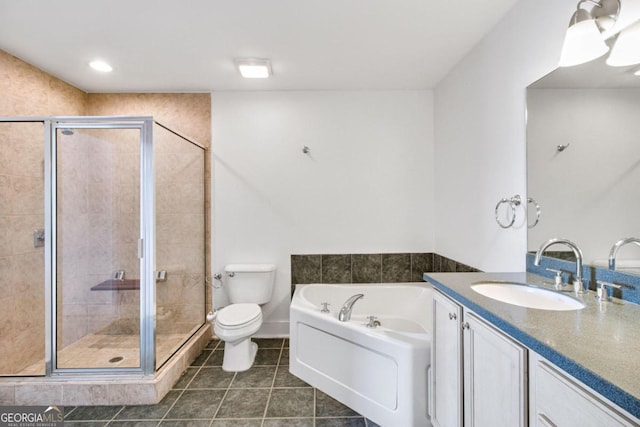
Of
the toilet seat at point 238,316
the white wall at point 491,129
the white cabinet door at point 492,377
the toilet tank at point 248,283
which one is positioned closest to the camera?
the white cabinet door at point 492,377

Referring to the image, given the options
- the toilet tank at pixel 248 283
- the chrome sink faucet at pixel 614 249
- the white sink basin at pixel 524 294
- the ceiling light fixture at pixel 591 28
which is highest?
the ceiling light fixture at pixel 591 28

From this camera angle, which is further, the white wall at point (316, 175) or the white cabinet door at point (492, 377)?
the white wall at point (316, 175)

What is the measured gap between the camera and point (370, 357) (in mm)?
1824

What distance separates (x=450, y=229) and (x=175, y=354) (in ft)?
8.35

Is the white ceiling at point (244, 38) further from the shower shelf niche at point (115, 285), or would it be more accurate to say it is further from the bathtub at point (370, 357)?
the bathtub at point (370, 357)

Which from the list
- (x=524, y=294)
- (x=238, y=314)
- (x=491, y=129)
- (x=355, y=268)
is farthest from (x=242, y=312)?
(x=491, y=129)

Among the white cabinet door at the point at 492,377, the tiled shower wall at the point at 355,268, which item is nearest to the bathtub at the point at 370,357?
the tiled shower wall at the point at 355,268

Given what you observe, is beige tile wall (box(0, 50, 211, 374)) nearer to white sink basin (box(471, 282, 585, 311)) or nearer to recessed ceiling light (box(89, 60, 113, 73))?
recessed ceiling light (box(89, 60, 113, 73))

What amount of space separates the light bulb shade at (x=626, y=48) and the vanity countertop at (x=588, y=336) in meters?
0.94

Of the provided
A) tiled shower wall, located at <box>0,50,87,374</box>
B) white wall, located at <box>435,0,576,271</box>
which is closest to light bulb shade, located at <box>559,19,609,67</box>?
white wall, located at <box>435,0,576,271</box>

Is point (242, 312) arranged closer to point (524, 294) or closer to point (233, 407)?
point (233, 407)

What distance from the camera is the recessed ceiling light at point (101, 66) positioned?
2357mm

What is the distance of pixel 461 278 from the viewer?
148cm

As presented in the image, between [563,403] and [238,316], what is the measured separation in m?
2.14
